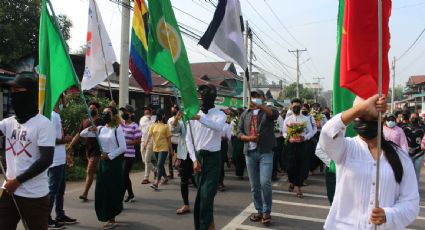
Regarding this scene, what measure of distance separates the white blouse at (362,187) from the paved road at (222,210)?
3537mm

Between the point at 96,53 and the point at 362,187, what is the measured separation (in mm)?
5722

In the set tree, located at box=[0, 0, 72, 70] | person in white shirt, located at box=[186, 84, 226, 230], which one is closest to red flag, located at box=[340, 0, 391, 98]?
person in white shirt, located at box=[186, 84, 226, 230]

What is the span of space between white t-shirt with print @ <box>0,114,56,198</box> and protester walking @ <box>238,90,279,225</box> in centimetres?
316

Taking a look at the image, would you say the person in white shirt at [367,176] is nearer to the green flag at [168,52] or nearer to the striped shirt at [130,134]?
the green flag at [168,52]

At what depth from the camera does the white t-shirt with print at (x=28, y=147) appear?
11.6ft

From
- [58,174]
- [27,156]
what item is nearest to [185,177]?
[58,174]

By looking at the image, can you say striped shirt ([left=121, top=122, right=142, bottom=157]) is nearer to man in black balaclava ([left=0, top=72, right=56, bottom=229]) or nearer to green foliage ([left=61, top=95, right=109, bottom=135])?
man in black balaclava ([left=0, top=72, right=56, bottom=229])

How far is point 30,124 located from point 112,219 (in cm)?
275

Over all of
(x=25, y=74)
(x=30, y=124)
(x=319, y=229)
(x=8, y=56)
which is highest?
(x=8, y=56)

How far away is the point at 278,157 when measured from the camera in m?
11.2

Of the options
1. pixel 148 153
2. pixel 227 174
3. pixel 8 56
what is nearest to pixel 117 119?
pixel 148 153

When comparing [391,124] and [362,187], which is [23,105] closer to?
[362,187]

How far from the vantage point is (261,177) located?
19.7ft

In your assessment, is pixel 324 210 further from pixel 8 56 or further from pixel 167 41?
pixel 8 56
